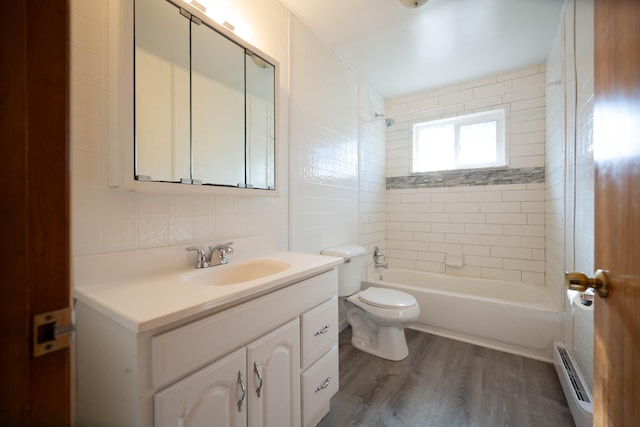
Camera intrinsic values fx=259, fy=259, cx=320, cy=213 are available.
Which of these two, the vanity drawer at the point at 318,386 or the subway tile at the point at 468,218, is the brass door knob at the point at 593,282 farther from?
the subway tile at the point at 468,218

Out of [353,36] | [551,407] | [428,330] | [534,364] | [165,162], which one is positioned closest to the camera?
[165,162]

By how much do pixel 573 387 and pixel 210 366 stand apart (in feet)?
6.39

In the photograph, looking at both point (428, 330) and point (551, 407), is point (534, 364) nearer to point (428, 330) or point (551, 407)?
point (551, 407)

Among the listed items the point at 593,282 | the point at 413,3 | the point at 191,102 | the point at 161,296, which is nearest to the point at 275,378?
the point at 161,296

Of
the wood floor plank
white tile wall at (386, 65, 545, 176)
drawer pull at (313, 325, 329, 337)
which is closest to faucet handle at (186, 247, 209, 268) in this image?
drawer pull at (313, 325, 329, 337)

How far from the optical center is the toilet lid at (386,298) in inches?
76.8

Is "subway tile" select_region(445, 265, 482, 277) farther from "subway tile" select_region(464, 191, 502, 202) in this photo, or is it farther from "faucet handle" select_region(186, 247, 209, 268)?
"faucet handle" select_region(186, 247, 209, 268)

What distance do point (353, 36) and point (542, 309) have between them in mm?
2621

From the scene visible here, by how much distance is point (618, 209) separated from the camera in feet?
1.88

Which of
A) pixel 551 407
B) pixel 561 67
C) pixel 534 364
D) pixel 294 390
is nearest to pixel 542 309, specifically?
pixel 534 364

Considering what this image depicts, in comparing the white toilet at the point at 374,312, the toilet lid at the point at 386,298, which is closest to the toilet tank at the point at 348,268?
the white toilet at the point at 374,312

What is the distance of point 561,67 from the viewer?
200cm

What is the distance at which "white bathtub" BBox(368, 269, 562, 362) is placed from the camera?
77.7 inches

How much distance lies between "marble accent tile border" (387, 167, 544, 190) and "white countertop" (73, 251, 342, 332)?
2.46m
